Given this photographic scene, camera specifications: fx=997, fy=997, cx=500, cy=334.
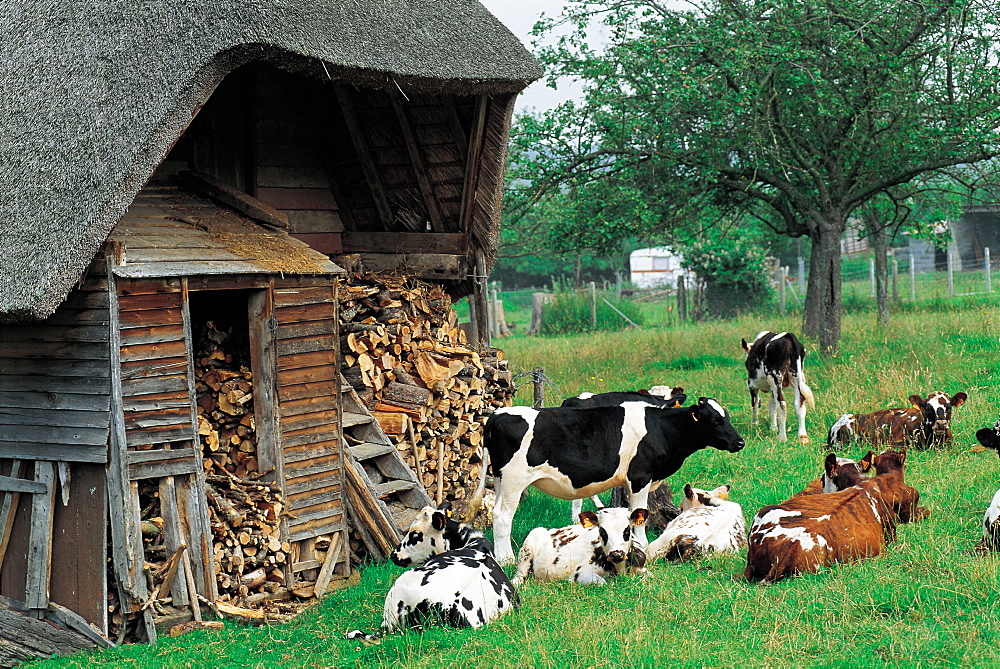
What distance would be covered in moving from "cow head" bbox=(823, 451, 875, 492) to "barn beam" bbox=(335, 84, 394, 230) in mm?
5721

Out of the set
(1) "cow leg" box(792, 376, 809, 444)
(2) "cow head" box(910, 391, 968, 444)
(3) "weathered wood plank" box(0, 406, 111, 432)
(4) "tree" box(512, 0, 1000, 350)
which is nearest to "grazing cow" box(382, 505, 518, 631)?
(3) "weathered wood plank" box(0, 406, 111, 432)

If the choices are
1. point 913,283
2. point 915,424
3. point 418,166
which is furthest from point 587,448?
point 913,283

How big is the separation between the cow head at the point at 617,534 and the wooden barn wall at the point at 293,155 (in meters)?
5.22

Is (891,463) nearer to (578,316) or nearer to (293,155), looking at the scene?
(293,155)

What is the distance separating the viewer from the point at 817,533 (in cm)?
689

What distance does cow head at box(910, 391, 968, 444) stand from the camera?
10812 mm

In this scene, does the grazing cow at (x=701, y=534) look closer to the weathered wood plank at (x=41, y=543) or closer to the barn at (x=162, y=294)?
the barn at (x=162, y=294)

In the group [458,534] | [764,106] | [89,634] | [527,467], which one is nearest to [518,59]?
[527,467]

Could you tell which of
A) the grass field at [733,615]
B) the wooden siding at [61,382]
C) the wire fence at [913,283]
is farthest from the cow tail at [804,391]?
the wire fence at [913,283]

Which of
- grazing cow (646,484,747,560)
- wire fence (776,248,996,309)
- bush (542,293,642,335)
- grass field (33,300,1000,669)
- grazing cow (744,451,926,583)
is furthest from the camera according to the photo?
bush (542,293,642,335)

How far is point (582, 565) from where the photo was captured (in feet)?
24.9

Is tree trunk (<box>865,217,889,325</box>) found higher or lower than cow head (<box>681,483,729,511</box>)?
higher

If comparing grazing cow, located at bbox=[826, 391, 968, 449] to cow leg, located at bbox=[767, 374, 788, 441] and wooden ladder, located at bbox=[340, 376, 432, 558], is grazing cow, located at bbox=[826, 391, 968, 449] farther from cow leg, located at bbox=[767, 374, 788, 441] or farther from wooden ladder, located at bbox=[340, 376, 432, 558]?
wooden ladder, located at bbox=[340, 376, 432, 558]

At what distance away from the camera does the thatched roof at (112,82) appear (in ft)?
23.6
